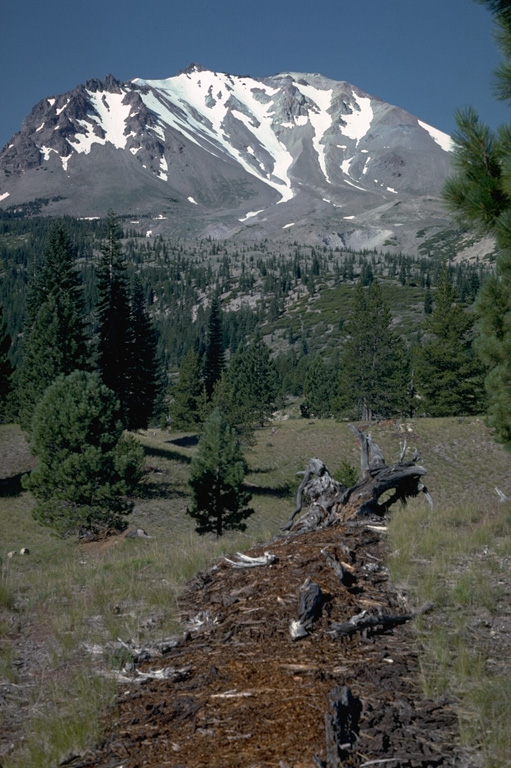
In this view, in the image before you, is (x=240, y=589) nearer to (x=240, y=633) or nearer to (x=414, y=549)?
(x=240, y=633)

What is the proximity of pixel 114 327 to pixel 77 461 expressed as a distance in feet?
70.8

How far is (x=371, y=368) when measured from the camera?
59.6m

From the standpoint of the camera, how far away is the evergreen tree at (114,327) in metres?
41.3

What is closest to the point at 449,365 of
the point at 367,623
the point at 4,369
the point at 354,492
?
the point at 4,369

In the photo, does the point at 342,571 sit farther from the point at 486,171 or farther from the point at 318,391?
the point at 318,391

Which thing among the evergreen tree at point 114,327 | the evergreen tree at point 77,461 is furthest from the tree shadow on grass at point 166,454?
the evergreen tree at point 77,461

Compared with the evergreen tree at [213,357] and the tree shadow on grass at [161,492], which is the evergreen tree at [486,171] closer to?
the tree shadow on grass at [161,492]

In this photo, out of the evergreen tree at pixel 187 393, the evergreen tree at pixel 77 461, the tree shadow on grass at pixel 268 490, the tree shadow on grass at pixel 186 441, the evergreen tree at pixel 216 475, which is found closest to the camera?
the evergreen tree at pixel 77 461

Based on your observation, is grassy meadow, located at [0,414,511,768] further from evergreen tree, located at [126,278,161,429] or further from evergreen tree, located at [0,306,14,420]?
evergreen tree, located at [126,278,161,429]

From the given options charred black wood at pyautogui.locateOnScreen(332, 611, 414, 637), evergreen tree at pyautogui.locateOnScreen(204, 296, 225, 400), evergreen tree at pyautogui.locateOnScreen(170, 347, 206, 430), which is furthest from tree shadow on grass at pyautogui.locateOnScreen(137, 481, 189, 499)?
charred black wood at pyautogui.locateOnScreen(332, 611, 414, 637)

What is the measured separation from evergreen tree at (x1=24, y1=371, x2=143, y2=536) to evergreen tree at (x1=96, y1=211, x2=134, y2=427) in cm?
1726

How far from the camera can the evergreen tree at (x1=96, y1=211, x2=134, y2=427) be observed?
41.3 m

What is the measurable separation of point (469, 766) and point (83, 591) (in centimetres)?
539

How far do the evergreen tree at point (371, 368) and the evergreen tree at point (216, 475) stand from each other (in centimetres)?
3571
